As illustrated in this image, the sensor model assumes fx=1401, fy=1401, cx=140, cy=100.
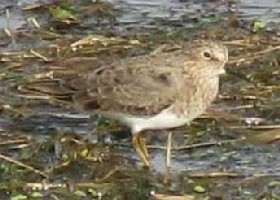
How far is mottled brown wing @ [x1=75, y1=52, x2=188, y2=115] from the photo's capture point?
28.6ft

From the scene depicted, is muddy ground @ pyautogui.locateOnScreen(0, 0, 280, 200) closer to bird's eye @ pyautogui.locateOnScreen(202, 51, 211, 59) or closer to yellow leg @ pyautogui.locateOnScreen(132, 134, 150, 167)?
yellow leg @ pyautogui.locateOnScreen(132, 134, 150, 167)

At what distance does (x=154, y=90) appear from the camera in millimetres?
8773

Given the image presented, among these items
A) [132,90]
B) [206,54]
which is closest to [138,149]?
[132,90]

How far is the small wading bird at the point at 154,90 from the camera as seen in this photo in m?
8.69

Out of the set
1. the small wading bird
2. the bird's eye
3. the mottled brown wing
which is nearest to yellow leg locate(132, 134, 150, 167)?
the small wading bird

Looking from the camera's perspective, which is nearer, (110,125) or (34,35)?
(110,125)

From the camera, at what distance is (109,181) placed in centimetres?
843

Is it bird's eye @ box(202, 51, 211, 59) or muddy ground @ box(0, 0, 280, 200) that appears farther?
bird's eye @ box(202, 51, 211, 59)

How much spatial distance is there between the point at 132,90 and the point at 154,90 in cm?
14

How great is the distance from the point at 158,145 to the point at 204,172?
0.60 metres

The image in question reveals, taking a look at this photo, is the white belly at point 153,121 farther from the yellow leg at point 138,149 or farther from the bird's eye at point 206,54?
the bird's eye at point 206,54

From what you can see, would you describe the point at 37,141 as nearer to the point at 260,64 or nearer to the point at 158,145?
the point at 158,145

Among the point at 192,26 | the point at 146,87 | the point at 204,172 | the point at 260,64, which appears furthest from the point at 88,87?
the point at 192,26

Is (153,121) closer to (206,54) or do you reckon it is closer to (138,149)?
(138,149)
